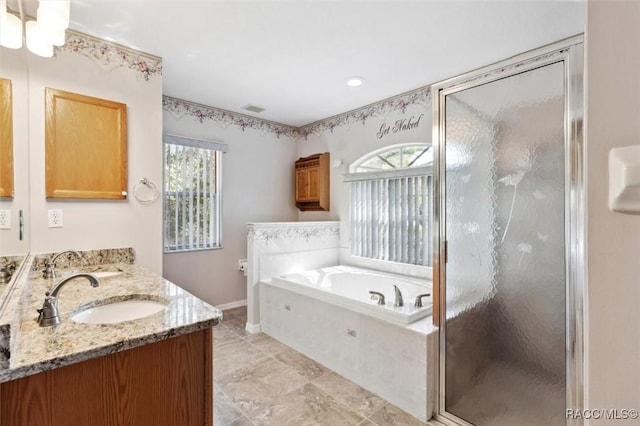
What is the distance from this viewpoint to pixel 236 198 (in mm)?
3953

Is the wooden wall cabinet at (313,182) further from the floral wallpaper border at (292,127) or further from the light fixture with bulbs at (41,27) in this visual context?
the light fixture with bulbs at (41,27)

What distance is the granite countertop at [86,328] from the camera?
0.82 metres

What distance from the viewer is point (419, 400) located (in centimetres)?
188

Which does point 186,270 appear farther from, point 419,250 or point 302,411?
point 419,250

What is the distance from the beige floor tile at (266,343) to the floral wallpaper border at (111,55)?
8.20 feet

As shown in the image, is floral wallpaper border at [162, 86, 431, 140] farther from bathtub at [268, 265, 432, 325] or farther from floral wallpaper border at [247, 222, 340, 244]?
bathtub at [268, 265, 432, 325]

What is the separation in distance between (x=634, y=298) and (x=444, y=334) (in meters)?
1.68

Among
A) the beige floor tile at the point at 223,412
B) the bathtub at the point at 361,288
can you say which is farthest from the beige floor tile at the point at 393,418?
the beige floor tile at the point at 223,412

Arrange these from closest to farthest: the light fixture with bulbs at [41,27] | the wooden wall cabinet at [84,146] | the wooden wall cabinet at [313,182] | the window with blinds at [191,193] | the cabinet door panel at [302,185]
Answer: the light fixture with bulbs at [41,27] → the wooden wall cabinet at [84,146] → the window with blinds at [191,193] → the wooden wall cabinet at [313,182] → the cabinet door panel at [302,185]

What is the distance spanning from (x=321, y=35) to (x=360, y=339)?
2.24 metres

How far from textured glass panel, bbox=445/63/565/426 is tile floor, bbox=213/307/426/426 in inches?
21.2

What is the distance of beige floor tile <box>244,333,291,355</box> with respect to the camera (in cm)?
281

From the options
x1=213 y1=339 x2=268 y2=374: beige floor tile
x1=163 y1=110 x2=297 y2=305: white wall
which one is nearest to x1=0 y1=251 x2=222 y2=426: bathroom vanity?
x1=213 y1=339 x2=268 y2=374: beige floor tile

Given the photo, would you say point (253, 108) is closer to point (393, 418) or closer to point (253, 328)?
point (253, 328)
